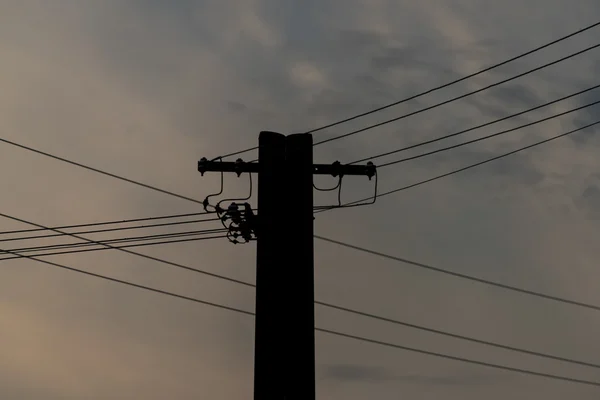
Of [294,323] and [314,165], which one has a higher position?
[314,165]

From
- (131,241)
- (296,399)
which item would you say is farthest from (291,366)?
(131,241)

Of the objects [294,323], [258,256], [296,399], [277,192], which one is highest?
[277,192]

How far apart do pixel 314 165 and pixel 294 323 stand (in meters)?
2.83

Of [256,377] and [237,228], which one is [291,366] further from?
[237,228]

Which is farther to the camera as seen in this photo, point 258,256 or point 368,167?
point 368,167

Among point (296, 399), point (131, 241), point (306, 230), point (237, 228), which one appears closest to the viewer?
point (296, 399)

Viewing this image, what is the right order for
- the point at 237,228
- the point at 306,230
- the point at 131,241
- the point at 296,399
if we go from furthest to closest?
A: the point at 131,241
the point at 237,228
the point at 306,230
the point at 296,399

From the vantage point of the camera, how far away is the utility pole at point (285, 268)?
14633 millimetres

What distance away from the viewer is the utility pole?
48.0 ft

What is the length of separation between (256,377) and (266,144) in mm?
3743

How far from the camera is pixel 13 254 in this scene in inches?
802

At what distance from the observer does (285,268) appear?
15094mm

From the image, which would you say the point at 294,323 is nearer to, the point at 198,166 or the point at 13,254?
the point at 198,166

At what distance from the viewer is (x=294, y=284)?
49.2ft
